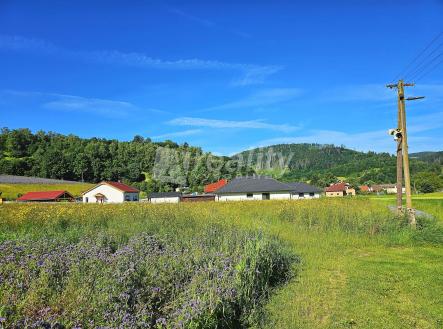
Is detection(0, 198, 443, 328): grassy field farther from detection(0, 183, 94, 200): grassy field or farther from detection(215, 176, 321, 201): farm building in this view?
detection(0, 183, 94, 200): grassy field

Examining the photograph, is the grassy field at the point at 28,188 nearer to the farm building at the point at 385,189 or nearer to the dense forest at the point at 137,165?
the dense forest at the point at 137,165

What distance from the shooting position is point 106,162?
105250 millimetres

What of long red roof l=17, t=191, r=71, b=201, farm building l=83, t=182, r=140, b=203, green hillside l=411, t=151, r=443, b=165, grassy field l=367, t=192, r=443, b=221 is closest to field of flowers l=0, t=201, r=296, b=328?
grassy field l=367, t=192, r=443, b=221

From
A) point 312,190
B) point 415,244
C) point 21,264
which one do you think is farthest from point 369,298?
point 312,190

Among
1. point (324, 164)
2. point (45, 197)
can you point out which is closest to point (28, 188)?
point (45, 197)

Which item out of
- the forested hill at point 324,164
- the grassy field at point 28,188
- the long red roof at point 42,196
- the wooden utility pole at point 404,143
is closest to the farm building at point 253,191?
the wooden utility pole at point 404,143

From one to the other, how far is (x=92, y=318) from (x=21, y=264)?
6.94 feet

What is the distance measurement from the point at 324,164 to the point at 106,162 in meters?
102

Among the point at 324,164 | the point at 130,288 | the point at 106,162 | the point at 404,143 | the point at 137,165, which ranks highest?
the point at 324,164

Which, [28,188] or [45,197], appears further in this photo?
[28,188]

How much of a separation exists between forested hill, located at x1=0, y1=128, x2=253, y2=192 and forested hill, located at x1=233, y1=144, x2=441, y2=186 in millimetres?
22103

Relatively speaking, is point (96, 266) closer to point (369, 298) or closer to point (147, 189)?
point (369, 298)

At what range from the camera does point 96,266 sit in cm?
523

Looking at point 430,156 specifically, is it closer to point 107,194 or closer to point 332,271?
point 107,194
